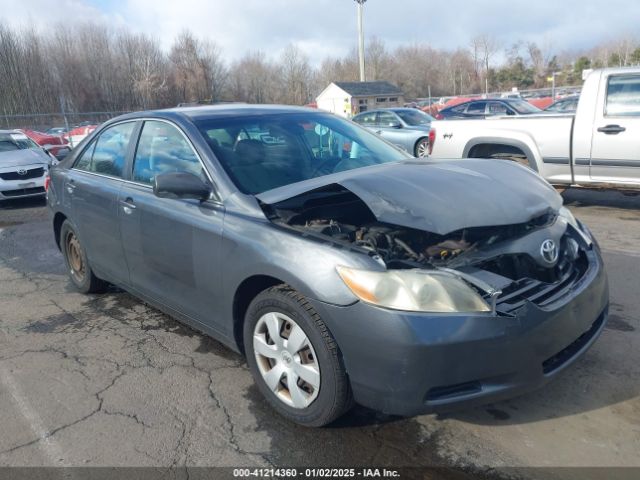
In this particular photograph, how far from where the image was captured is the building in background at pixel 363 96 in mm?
46688

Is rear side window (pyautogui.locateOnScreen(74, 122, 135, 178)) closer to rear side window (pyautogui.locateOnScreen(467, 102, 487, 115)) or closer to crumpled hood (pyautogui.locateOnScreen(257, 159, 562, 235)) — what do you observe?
crumpled hood (pyautogui.locateOnScreen(257, 159, 562, 235))

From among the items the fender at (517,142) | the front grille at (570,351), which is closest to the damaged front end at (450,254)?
the front grille at (570,351)

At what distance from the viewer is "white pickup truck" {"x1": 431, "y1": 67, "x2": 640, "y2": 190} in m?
6.78

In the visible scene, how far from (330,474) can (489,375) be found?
0.86 metres

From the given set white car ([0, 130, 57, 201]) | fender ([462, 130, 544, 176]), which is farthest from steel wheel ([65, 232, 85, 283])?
white car ([0, 130, 57, 201])

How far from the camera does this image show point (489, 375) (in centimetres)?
235

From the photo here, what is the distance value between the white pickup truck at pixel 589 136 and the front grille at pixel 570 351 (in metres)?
4.72

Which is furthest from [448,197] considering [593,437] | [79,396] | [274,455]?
[79,396]

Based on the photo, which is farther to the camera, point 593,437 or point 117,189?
point 117,189

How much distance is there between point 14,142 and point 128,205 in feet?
30.4

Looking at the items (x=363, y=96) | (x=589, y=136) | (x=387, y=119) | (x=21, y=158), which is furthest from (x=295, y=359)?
(x=363, y=96)

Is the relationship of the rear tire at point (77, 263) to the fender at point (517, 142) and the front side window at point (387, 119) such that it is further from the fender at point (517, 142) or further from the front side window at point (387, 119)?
the front side window at point (387, 119)

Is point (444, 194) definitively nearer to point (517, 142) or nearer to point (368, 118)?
point (517, 142)

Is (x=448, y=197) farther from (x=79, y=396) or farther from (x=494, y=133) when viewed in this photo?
(x=494, y=133)
